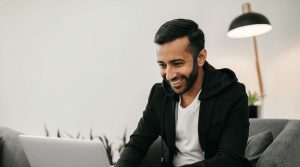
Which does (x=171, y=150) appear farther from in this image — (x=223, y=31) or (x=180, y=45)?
(x=223, y=31)

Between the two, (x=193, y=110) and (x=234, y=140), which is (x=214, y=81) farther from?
(x=234, y=140)

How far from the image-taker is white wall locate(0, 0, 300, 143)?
112 inches

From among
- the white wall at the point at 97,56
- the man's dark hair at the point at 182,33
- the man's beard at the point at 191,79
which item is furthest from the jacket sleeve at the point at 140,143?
the white wall at the point at 97,56

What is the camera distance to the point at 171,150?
129 cm

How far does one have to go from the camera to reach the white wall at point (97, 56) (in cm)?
285

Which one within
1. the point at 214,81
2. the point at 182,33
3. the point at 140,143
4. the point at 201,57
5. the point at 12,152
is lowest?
the point at 12,152

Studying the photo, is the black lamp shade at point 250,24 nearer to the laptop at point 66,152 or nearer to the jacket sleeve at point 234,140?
the jacket sleeve at point 234,140

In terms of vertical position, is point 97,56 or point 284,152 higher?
point 97,56

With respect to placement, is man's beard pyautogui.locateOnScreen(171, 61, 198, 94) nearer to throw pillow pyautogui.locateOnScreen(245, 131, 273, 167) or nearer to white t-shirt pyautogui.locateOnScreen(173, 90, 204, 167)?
white t-shirt pyautogui.locateOnScreen(173, 90, 204, 167)

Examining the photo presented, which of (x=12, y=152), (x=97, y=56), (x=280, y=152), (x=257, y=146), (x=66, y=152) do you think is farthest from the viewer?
(x=97, y=56)

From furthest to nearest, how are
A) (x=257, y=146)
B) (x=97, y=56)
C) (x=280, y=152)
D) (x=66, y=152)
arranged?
1. (x=97, y=56)
2. (x=257, y=146)
3. (x=280, y=152)
4. (x=66, y=152)

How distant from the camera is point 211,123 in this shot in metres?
1.17

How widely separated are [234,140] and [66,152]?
59 cm

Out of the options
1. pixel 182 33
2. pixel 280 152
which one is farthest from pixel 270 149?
pixel 182 33
